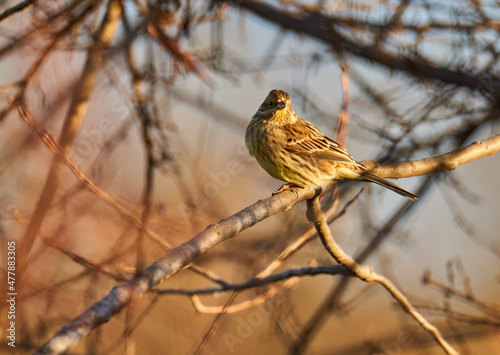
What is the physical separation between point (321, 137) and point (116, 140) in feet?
6.46

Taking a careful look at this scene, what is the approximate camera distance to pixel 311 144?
4.98m

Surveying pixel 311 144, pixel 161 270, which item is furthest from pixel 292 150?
pixel 161 270

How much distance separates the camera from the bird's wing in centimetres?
471

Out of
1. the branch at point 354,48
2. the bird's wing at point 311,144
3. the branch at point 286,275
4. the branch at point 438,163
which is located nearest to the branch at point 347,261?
the branch at point 286,275

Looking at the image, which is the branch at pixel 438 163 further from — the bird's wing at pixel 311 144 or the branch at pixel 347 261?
the bird's wing at pixel 311 144

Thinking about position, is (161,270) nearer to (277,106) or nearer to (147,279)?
(147,279)

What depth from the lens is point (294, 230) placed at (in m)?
5.23

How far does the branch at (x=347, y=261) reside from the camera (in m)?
3.30

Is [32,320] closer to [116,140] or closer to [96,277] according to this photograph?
[96,277]

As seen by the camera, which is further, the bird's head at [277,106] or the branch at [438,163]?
the bird's head at [277,106]

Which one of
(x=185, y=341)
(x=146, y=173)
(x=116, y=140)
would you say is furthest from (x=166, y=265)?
(x=185, y=341)

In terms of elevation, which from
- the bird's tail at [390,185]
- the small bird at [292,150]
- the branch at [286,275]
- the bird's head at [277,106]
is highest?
the bird's head at [277,106]

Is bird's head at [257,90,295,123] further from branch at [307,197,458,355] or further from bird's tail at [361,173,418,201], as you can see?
branch at [307,197,458,355]

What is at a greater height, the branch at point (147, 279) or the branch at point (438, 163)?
→ the branch at point (438, 163)
